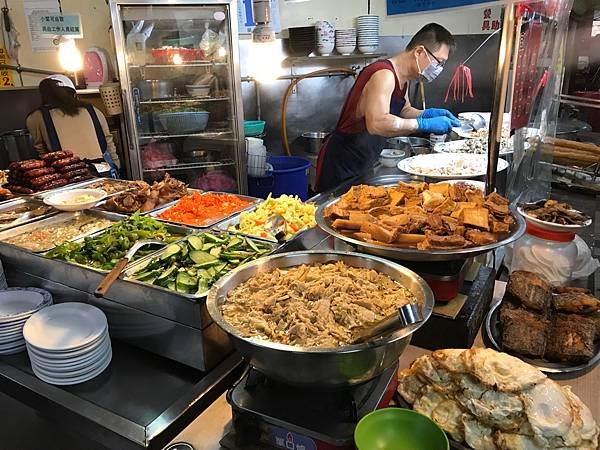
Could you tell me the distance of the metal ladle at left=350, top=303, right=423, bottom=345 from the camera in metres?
0.99

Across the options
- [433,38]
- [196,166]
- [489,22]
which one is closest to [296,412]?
[433,38]

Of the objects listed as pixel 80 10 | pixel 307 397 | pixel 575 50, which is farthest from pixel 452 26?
pixel 307 397

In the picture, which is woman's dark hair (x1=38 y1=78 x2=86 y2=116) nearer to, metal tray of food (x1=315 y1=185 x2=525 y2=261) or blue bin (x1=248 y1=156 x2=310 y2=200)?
blue bin (x1=248 y1=156 x2=310 y2=200)

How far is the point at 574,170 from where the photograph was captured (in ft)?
10.1

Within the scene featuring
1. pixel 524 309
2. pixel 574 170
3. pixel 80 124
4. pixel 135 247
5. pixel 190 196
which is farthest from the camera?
pixel 80 124

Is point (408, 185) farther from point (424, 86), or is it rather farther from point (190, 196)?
point (424, 86)

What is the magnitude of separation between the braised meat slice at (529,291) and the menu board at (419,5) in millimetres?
974

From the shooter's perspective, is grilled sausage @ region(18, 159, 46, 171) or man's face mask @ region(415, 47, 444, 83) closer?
grilled sausage @ region(18, 159, 46, 171)

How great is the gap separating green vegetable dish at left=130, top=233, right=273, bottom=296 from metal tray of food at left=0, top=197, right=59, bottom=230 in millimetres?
1110

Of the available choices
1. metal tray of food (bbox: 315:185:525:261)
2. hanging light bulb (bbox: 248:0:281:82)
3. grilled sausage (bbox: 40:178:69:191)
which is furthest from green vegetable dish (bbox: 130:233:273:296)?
hanging light bulb (bbox: 248:0:281:82)

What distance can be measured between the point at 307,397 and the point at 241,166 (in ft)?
13.2

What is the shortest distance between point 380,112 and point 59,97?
9.43 feet

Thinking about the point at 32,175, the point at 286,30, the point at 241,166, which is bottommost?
the point at 241,166

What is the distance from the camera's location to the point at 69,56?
5020mm
